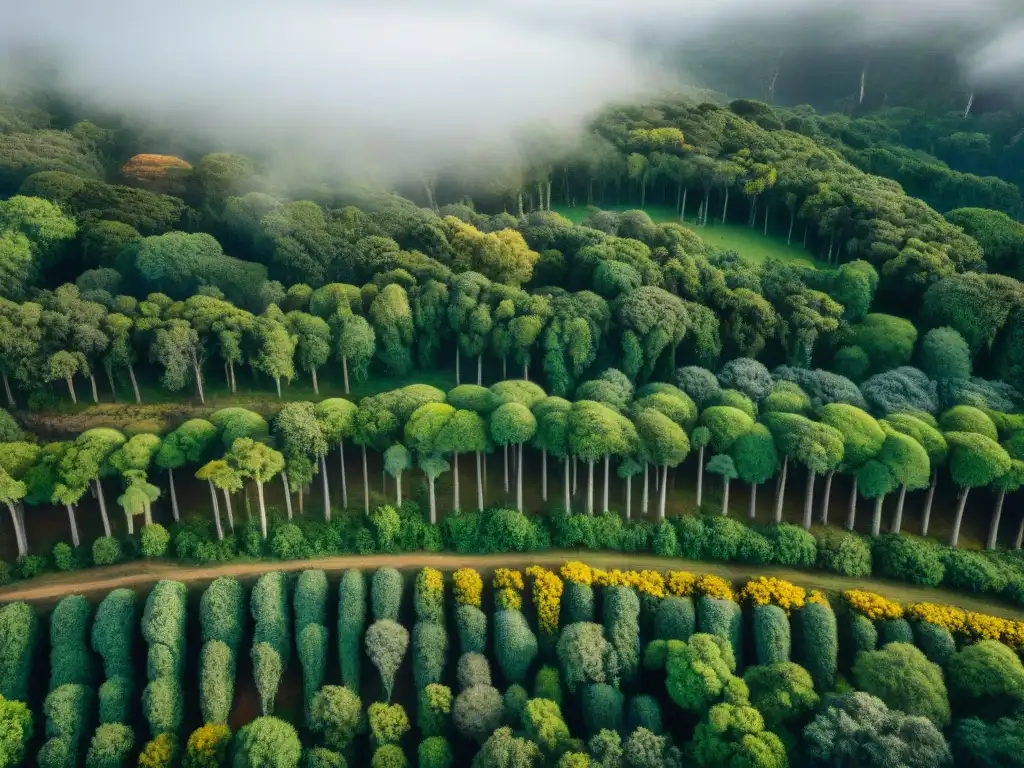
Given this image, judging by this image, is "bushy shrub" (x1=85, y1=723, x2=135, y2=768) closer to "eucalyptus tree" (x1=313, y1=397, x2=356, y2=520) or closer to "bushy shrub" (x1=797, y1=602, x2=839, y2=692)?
"eucalyptus tree" (x1=313, y1=397, x2=356, y2=520)

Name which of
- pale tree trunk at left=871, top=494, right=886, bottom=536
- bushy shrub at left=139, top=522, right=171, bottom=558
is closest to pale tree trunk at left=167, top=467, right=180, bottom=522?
bushy shrub at left=139, top=522, right=171, bottom=558

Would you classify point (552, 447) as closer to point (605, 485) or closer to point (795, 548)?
point (605, 485)

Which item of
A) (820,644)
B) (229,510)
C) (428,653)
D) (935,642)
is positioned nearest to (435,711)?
(428,653)

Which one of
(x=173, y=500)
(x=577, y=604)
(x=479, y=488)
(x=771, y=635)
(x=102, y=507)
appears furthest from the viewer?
(x=479, y=488)

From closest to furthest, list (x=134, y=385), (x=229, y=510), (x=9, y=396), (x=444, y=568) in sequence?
(x=444, y=568) → (x=229, y=510) → (x=9, y=396) → (x=134, y=385)

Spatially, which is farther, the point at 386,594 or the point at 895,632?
the point at 386,594

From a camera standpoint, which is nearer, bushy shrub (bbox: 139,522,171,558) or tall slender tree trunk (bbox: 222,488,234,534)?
bushy shrub (bbox: 139,522,171,558)

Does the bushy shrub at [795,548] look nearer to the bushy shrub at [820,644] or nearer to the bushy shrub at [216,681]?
the bushy shrub at [820,644]
